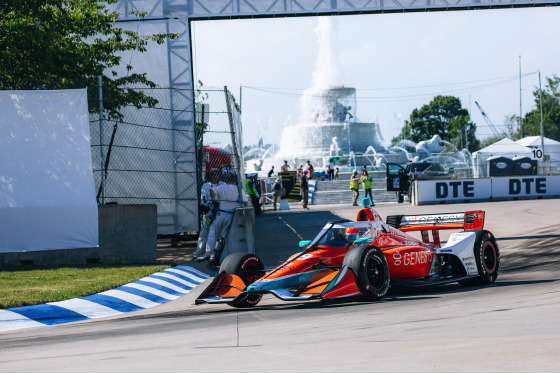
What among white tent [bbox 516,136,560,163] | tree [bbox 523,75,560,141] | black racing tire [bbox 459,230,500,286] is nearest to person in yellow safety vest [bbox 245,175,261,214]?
black racing tire [bbox 459,230,500,286]

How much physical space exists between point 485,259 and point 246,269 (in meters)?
3.57

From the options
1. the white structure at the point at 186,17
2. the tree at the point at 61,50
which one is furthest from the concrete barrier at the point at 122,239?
the tree at the point at 61,50

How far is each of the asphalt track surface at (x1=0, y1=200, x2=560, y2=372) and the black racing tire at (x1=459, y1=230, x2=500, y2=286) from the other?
32 cm

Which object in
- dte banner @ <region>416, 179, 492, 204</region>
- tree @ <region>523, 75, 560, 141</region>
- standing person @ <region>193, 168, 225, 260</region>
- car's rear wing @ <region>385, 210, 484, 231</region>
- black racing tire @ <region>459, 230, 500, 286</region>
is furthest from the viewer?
tree @ <region>523, 75, 560, 141</region>

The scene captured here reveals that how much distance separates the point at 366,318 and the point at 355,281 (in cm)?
119

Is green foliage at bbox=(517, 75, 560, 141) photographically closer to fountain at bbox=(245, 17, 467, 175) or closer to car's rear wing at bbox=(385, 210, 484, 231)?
fountain at bbox=(245, 17, 467, 175)

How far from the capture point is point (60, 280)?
10.5 meters

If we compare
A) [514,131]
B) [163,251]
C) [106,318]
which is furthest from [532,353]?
[514,131]

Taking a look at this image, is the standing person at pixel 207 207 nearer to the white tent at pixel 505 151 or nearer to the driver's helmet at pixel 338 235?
the driver's helmet at pixel 338 235

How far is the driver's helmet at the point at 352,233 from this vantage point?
374 inches

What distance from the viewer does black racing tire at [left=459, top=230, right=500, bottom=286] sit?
1024 centimetres

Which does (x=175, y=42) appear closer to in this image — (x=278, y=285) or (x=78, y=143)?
(x=78, y=143)

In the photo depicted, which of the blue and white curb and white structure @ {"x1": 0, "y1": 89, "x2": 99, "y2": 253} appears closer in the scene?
the blue and white curb

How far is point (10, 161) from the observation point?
39.5ft
